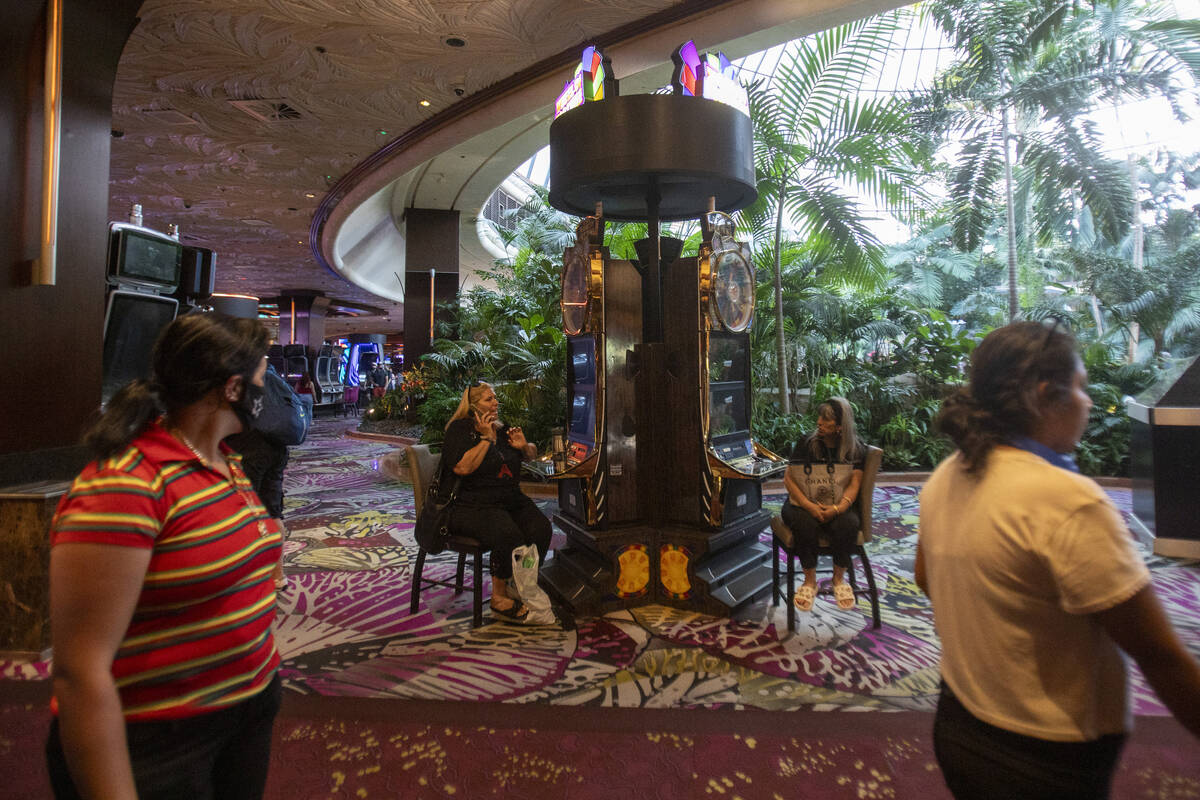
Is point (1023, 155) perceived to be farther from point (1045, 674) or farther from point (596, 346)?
point (1045, 674)

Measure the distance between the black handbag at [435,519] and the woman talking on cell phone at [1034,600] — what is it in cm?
250

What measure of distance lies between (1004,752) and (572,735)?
1567 millimetres

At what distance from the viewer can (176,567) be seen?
0.91m

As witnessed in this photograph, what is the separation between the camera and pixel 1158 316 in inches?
350

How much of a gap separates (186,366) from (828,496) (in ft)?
9.43

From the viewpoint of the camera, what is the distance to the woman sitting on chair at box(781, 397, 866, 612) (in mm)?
3189

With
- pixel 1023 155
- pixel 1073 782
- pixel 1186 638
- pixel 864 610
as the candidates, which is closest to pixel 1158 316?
pixel 1023 155

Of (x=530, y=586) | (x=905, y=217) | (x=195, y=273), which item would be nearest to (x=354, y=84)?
(x=195, y=273)

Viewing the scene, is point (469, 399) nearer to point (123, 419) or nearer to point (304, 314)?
point (123, 419)

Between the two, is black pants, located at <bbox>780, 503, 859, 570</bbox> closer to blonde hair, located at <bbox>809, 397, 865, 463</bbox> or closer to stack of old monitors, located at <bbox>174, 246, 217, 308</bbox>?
blonde hair, located at <bbox>809, 397, 865, 463</bbox>

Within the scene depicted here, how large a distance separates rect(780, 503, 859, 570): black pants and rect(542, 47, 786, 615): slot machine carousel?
1.04 ft

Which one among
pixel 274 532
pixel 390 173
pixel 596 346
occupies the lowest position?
pixel 274 532

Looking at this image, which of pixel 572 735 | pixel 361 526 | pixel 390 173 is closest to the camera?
pixel 572 735

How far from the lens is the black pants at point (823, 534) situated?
3182 mm
